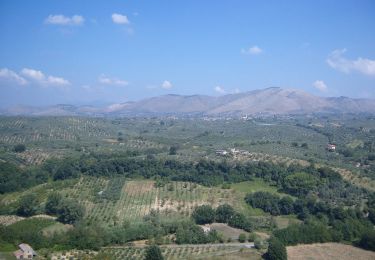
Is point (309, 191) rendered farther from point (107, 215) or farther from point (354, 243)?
point (107, 215)

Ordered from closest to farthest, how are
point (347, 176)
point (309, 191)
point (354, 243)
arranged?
1. point (354, 243)
2. point (309, 191)
3. point (347, 176)

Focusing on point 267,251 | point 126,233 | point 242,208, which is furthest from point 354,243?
point 126,233

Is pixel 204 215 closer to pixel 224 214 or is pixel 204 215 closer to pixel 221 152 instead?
pixel 224 214

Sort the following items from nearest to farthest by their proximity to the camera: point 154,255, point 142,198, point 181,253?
point 154,255, point 181,253, point 142,198

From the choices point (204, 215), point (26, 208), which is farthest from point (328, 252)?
point (26, 208)

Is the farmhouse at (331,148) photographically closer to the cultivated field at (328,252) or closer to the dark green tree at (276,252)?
the cultivated field at (328,252)

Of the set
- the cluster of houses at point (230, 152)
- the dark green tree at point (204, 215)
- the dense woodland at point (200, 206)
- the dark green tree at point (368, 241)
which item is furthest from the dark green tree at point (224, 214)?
the cluster of houses at point (230, 152)
